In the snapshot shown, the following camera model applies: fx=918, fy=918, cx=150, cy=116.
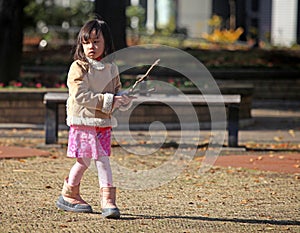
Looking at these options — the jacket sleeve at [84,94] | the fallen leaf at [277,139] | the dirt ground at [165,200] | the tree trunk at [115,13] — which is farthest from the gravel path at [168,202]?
the tree trunk at [115,13]

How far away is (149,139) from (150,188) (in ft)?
12.2

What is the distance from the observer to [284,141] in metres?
13.0

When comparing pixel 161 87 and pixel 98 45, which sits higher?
pixel 98 45

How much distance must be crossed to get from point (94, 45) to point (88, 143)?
77 centimetres

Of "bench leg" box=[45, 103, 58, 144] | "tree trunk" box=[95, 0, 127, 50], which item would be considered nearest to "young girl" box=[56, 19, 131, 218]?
"bench leg" box=[45, 103, 58, 144]

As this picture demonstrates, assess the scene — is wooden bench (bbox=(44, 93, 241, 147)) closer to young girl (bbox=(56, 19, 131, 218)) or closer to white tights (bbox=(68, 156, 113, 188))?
white tights (bbox=(68, 156, 113, 188))

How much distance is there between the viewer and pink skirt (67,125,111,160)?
720cm

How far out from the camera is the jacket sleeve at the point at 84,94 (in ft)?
23.0

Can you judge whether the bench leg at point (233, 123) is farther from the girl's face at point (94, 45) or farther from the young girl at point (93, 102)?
the girl's face at point (94, 45)

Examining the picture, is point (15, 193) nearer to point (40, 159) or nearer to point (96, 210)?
point (96, 210)

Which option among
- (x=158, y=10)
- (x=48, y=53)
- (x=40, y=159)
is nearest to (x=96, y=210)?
(x=40, y=159)

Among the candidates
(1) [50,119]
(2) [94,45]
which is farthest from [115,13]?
(2) [94,45]

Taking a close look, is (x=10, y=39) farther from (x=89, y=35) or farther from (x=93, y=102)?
(x=93, y=102)

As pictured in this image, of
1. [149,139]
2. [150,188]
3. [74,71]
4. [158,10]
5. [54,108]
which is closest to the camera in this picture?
[74,71]
